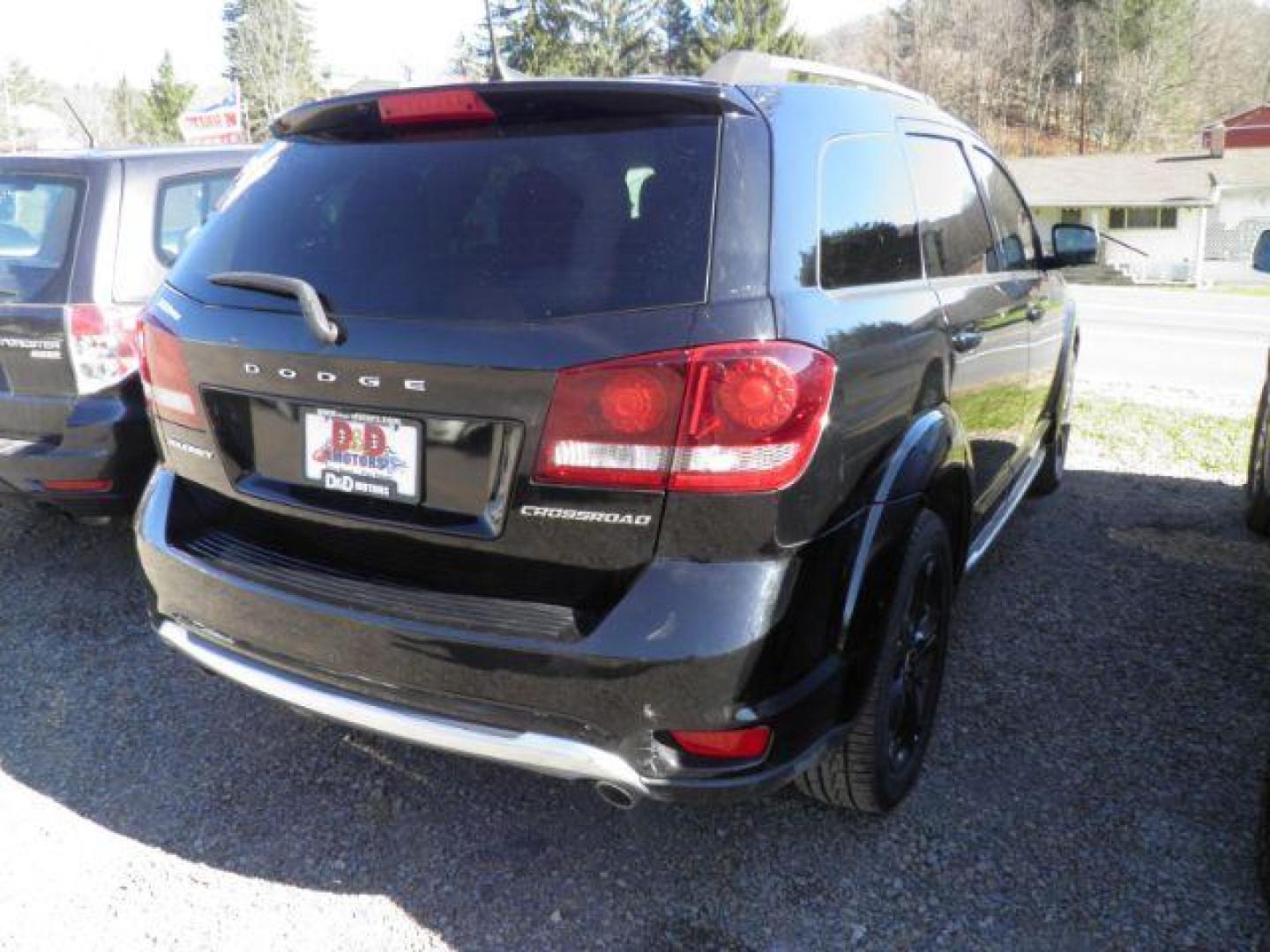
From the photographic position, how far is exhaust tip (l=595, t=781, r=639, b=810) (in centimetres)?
208

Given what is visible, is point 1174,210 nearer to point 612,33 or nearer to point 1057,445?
point 612,33

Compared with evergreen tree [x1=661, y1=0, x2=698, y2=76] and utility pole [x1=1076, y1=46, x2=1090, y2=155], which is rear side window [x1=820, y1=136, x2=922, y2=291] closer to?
evergreen tree [x1=661, y1=0, x2=698, y2=76]

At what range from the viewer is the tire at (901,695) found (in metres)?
2.46

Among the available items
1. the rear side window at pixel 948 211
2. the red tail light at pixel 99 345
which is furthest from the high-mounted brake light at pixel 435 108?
the red tail light at pixel 99 345

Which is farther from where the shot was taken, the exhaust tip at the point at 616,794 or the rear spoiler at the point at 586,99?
the rear spoiler at the point at 586,99

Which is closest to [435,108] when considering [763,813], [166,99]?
[763,813]

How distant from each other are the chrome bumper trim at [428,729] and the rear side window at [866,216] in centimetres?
112

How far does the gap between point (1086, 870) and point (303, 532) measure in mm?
2068

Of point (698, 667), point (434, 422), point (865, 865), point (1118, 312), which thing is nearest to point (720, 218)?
point (434, 422)

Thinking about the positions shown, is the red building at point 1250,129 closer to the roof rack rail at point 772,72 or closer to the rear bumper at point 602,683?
the roof rack rail at point 772,72

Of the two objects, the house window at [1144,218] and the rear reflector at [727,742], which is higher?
the rear reflector at [727,742]

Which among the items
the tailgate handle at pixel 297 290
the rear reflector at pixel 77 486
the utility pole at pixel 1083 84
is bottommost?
the rear reflector at pixel 77 486

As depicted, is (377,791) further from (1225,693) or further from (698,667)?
(1225,693)

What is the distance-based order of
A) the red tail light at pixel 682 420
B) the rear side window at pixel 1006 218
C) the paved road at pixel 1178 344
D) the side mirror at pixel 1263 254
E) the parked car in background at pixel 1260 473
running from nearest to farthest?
the red tail light at pixel 682 420 → the rear side window at pixel 1006 218 → the side mirror at pixel 1263 254 → the parked car in background at pixel 1260 473 → the paved road at pixel 1178 344
